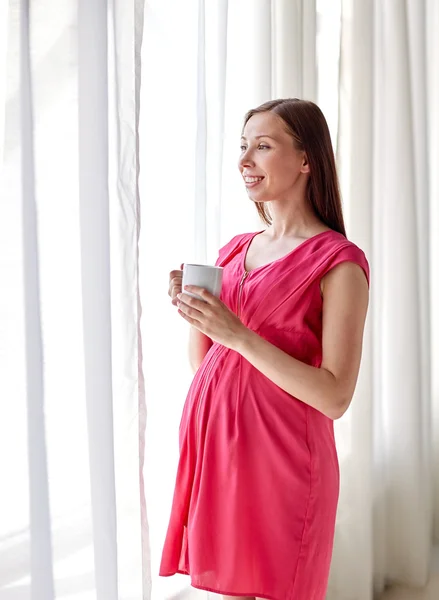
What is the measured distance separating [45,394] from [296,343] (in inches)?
19.0

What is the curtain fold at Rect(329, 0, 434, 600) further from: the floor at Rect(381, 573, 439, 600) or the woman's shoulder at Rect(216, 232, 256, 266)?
the woman's shoulder at Rect(216, 232, 256, 266)

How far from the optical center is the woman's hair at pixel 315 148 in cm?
154

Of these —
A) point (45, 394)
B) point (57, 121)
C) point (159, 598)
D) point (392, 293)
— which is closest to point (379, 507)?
point (392, 293)

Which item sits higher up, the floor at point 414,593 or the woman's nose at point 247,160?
the woman's nose at point 247,160

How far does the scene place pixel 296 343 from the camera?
1.50 metres

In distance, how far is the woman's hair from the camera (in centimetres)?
154

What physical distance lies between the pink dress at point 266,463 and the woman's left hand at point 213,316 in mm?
98

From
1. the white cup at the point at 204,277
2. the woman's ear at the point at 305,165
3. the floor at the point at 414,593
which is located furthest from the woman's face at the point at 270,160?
the floor at the point at 414,593

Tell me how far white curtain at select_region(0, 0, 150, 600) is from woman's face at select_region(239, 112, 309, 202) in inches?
9.7

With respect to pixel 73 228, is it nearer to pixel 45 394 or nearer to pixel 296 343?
pixel 45 394

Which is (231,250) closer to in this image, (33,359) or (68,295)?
(68,295)

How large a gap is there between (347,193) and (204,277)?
1.27 metres

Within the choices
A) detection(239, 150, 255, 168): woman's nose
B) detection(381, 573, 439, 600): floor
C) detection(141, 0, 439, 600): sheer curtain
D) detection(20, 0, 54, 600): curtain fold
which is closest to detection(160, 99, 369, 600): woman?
detection(239, 150, 255, 168): woman's nose

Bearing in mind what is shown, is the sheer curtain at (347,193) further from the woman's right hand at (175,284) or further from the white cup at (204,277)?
the white cup at (204,277)
